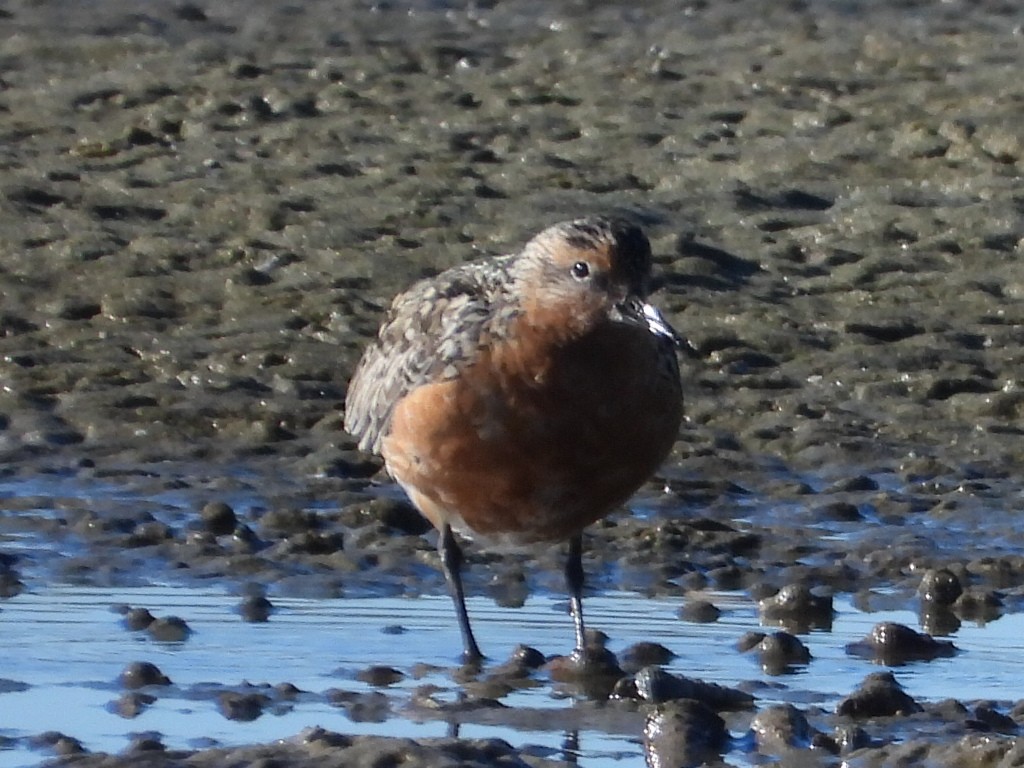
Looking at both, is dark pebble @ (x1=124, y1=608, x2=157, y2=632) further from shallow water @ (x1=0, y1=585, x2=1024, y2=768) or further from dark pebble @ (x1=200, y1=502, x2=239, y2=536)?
dark pebble @ (x1=200, y1=502, x2=239, y2=536)

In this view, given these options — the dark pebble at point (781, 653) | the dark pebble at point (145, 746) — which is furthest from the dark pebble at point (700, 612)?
the dark pebble at point (145, 746)

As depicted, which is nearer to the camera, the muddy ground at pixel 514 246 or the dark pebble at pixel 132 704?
the dark pebble at pixel 132 704

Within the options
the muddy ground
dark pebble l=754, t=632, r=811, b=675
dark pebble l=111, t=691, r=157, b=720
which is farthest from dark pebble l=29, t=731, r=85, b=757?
dark pebble l=754, t=632, r=811, b=675

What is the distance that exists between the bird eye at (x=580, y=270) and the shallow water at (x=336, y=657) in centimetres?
123

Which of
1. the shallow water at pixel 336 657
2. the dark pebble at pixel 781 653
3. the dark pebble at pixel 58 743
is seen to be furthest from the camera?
the dark pebble at pixel 781 653

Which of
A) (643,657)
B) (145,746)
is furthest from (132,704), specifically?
(643,657)

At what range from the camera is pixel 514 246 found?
484 inches

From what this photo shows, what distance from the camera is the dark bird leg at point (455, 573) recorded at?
7918 mm

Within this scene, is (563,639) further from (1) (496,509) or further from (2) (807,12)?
(2) (807,12)

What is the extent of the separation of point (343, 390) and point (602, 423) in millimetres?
3166

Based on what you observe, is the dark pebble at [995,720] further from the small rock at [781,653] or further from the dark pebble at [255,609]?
the dark pebble at [255,609]

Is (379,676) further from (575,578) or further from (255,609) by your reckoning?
(575,578)

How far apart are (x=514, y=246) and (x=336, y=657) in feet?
15.9

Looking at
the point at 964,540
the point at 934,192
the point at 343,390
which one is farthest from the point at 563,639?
the point at 934,192
